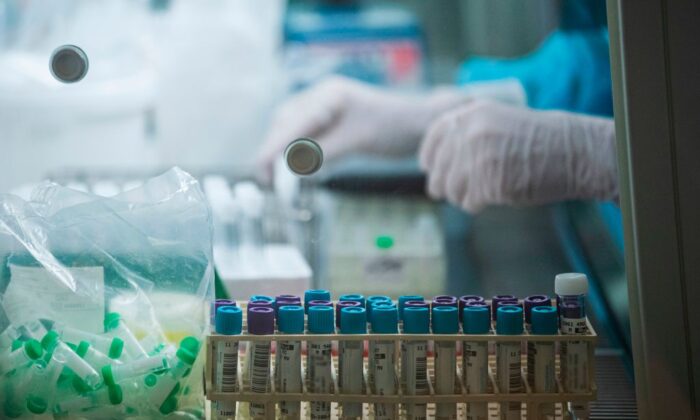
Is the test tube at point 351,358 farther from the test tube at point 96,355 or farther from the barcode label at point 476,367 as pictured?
the test tube at point 96,355

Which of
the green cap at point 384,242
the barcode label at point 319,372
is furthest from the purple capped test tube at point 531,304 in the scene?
the green cap at point 384,242

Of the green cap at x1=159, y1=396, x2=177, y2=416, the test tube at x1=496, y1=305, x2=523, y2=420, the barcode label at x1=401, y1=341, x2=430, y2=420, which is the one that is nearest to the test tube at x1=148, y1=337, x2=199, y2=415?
the green cap at x1=159, y1=396, x2=177, y2=416

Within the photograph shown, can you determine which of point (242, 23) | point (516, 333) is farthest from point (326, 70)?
point (516, 333)

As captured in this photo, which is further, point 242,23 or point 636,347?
point 242,23

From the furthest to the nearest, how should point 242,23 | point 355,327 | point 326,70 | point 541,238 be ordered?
point 242,23
point 326,70
point 541,238
point 355,327

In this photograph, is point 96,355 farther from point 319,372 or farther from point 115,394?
point 319,372

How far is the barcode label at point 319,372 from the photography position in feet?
2.78

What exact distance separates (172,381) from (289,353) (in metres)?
0.13

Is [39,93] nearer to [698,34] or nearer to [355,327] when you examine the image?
[355,327]

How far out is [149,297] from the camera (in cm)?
93

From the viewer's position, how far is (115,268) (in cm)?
92

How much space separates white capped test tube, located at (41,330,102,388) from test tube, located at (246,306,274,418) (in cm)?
17

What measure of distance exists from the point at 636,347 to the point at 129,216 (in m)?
0.59

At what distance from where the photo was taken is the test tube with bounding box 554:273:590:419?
0.85 metres
